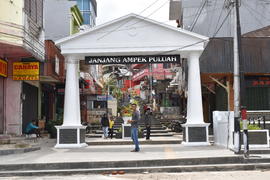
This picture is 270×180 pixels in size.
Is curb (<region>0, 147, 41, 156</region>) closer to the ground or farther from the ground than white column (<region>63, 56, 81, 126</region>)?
closer to the ground

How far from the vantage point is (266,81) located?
24453mm

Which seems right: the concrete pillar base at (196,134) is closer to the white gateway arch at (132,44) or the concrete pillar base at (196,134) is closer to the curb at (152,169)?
the white gateway arch at (132,44)

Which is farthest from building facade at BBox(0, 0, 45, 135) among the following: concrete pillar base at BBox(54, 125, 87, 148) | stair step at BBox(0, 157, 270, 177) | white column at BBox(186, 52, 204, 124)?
white column at BBox(186, 52, 204, 124)

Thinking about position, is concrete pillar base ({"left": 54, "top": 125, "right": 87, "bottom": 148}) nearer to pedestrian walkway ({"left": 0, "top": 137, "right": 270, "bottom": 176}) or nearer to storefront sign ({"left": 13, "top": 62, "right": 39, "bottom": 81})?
storefront sign ({"left": 13, "top": 62, "right": 39, "bottom": 81})

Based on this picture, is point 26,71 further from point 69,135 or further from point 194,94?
point 194,94

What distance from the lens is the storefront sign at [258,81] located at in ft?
80.1

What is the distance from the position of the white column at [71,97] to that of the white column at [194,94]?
5.13m

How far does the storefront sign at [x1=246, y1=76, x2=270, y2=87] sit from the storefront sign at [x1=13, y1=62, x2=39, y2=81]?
1227 cm

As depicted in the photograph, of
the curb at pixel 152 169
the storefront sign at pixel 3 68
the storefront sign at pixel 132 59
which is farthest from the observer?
the storefront sign at pixel 3 68

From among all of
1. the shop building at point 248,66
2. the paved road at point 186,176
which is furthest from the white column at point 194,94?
the paved road at point 186,176

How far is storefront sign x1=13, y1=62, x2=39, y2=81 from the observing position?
20186 mm

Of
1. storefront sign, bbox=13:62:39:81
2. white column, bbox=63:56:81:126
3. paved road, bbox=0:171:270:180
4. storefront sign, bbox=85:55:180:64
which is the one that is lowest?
paved road, bbox=0:171:270:180

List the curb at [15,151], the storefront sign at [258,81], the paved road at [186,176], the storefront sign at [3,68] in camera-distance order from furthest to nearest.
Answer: the storefront sign at [258,81] → the storefront sign at [3,68] → the curb at [15,151] → the paved road at [186,176]

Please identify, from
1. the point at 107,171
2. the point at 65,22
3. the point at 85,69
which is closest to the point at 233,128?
the point at 107,171
